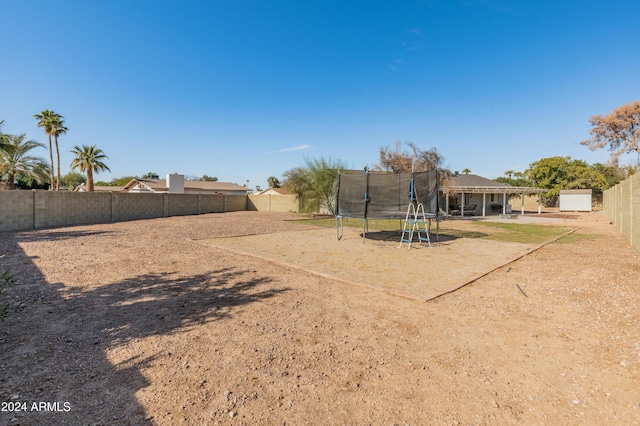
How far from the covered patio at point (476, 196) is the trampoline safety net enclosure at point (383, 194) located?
438 inches

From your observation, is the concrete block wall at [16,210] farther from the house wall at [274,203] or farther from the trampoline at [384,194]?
the house wall at [274,203]

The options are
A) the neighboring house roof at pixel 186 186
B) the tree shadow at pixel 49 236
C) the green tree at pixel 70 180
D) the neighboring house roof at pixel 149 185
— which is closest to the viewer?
the tree shadow at pixel 49 236

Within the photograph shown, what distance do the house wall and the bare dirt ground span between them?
66.2ft

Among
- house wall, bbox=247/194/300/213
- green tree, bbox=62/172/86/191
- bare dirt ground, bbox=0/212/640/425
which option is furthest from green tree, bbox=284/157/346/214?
green tree, bbox=62/172/86/191

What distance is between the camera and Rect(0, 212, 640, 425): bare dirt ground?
1.97 metres

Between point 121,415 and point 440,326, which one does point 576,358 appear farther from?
point 121,415

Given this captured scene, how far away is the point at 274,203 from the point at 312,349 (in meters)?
24.4

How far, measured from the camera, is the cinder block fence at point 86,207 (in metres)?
12.2

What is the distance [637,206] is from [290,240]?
29.1 ft

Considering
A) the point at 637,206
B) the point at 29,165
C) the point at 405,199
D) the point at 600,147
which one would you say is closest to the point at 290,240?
the point at 405,199

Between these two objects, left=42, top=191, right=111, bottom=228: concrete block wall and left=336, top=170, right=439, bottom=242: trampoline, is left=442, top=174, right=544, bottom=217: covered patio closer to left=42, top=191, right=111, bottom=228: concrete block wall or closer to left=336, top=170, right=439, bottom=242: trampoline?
left=336, top=170, right=439, bottom=242: trampoline

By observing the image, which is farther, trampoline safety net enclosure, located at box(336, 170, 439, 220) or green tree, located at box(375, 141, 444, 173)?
green tree, located at box(375, 141, 444, 173)

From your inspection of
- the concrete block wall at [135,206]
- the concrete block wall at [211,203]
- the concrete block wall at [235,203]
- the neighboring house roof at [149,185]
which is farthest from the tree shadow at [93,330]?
the neighboring house roof at [149,185]

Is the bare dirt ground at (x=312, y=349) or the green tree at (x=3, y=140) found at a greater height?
the green tree at (x=3, y=140)
